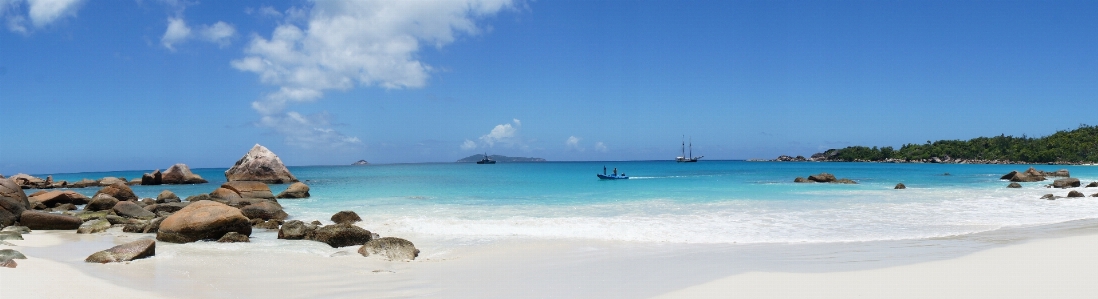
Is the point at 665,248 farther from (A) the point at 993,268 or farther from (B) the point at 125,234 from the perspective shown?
(B) the point at 125,234

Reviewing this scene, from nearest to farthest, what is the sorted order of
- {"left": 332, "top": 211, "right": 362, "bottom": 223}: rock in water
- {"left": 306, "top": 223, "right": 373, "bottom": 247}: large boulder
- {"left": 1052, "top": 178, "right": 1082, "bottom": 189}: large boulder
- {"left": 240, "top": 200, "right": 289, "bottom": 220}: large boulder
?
{"left": 306, "top": 223, "right": 373, "bottom": 247}: large boulder < {"left": 332, "top": 211, "right": 362, "bottom": 223}: rock in water < {"left": 240, "top": 200, "right": 289, "bottom": 220}: large boulder < {"left": 1052, "top": 178, "right": 1082, "bottom": 189}: large boulder

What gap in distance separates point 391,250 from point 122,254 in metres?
3.54

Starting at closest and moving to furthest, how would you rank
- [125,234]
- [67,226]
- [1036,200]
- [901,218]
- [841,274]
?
1. [841,274]
2. [125,234]
3. [67,226]
4. [901,218]
5. [1036,200]

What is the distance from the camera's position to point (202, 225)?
35.2 feet

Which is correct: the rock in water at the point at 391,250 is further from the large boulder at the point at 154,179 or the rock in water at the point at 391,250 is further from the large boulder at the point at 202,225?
the large boulder at the point at 154,179

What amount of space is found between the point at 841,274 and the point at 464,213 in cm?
1134

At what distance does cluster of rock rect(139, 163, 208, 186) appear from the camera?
42781 millimetres

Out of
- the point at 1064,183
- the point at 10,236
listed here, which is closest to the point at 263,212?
the point at 10,236

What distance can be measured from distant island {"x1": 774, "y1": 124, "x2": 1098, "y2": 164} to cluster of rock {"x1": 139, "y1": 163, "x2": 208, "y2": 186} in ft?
356

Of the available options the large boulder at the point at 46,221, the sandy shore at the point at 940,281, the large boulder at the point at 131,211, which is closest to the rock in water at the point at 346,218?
the large boulder at the point at 131,211

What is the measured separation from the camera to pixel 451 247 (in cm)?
1008

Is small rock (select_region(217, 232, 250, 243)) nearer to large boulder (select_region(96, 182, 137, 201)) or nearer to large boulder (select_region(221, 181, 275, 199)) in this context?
large boulder (select_region(221, 181, 275, 199))

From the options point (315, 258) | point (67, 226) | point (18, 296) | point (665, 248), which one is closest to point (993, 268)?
point (665, 248)

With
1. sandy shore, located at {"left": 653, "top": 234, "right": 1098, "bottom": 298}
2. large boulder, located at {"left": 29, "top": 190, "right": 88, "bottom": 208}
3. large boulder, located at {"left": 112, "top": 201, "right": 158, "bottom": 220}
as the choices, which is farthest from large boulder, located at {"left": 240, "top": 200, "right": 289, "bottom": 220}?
sandy shore, located at {"left": 653, "top": 234, "right": 1098, "bottom": 298}
